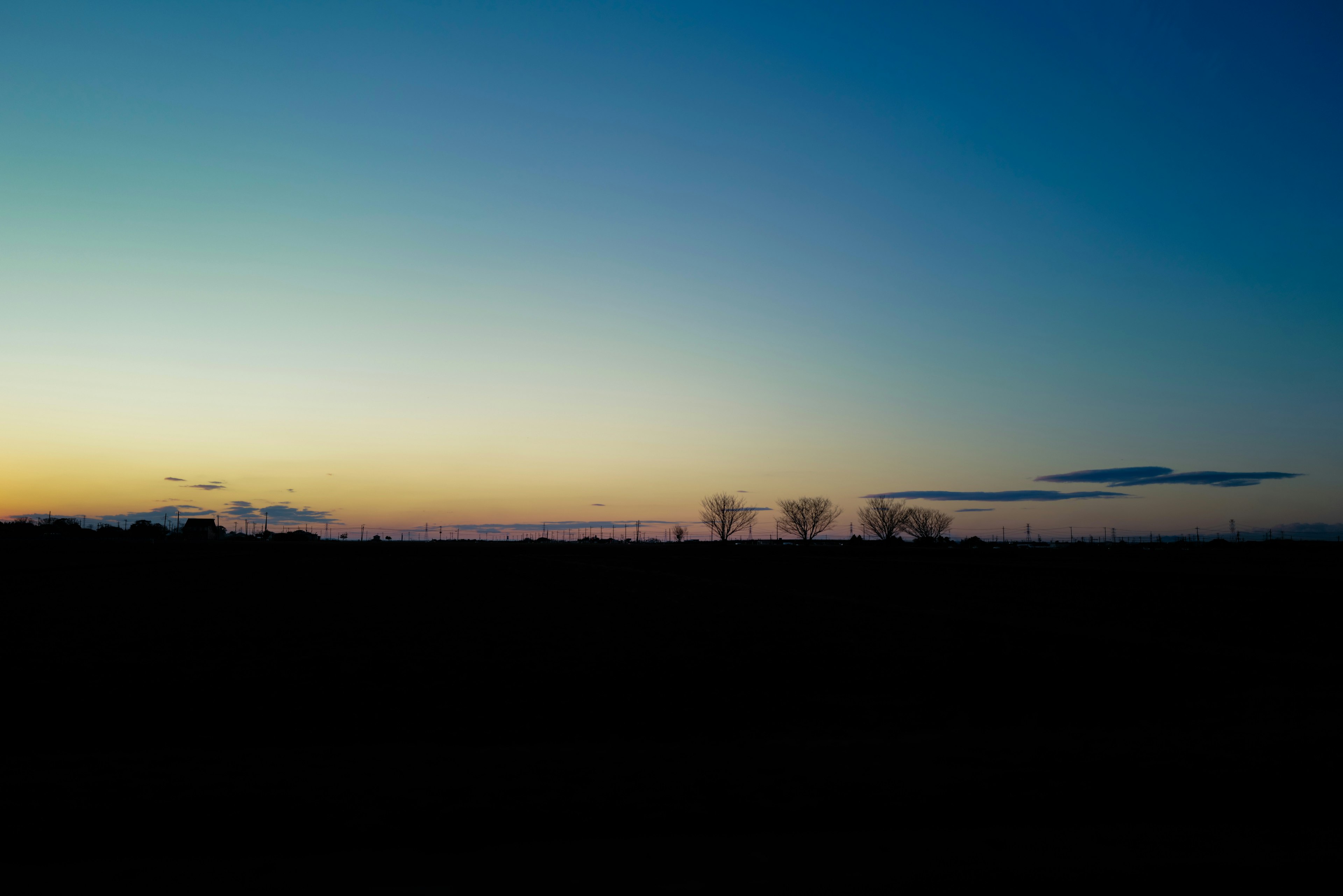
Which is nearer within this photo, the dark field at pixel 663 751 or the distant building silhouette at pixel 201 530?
the dark field at pixel 663 751

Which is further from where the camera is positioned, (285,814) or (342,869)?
(285,814)

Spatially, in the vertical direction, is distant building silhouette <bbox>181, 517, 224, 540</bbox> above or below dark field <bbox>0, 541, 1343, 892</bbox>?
above

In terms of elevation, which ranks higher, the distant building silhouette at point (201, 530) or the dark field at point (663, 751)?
the distant building silhouette at point (201, 530)

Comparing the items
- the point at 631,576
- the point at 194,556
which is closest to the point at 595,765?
the point at 631,576

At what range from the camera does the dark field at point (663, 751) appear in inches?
172

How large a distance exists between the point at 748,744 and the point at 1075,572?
119 ft

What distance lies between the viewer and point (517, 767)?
6.26m

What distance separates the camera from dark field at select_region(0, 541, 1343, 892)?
14.4ft

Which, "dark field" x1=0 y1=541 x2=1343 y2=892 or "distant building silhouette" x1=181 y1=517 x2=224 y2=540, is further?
"distant building silhouette" x1=181 y1=517 x2=224 y2=540

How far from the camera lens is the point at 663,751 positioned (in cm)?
685

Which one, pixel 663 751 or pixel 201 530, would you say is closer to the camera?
pixel 663 751

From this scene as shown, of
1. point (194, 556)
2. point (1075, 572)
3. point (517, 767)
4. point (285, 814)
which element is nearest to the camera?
point (285, 814)

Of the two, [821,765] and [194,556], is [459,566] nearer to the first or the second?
[194,556]

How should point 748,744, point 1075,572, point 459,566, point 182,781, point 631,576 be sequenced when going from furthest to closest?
point 459,566, point 1075,572, point 631,576, point 748,744, point 182,781
